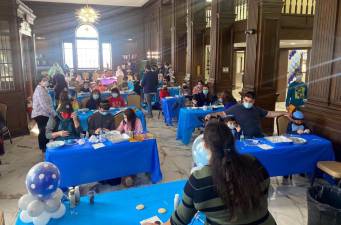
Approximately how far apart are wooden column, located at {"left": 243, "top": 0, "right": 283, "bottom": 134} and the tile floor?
197cm

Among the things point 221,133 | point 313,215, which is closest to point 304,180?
point 313,215

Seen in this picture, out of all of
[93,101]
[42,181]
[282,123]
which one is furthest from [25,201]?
[93,101]

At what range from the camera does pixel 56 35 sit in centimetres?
1478

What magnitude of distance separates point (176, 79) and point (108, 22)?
6345mm

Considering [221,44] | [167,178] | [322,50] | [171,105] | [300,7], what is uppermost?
[300,7]

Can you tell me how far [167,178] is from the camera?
479 cm

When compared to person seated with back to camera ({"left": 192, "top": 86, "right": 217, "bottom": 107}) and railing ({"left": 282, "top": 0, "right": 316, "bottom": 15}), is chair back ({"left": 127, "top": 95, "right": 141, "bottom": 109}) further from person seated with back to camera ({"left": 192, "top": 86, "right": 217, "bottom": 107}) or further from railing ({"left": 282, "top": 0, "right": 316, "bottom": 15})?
railing ({"left": 282, "top": 0, "right": 316, "bottom": 15})

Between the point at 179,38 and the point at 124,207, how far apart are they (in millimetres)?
9769

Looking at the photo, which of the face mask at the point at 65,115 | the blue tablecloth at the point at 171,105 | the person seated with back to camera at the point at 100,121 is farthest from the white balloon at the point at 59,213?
the blue tablecloth at the point at 171,105

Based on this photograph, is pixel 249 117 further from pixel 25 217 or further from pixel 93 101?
pixel 93 101

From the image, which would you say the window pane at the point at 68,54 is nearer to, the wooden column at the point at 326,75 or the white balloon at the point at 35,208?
the wooden column at the point at 326,75

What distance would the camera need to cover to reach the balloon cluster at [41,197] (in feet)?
6.95

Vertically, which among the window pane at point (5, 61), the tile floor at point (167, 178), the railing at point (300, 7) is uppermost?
the railing at point (300, 7)

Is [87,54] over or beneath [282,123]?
over
